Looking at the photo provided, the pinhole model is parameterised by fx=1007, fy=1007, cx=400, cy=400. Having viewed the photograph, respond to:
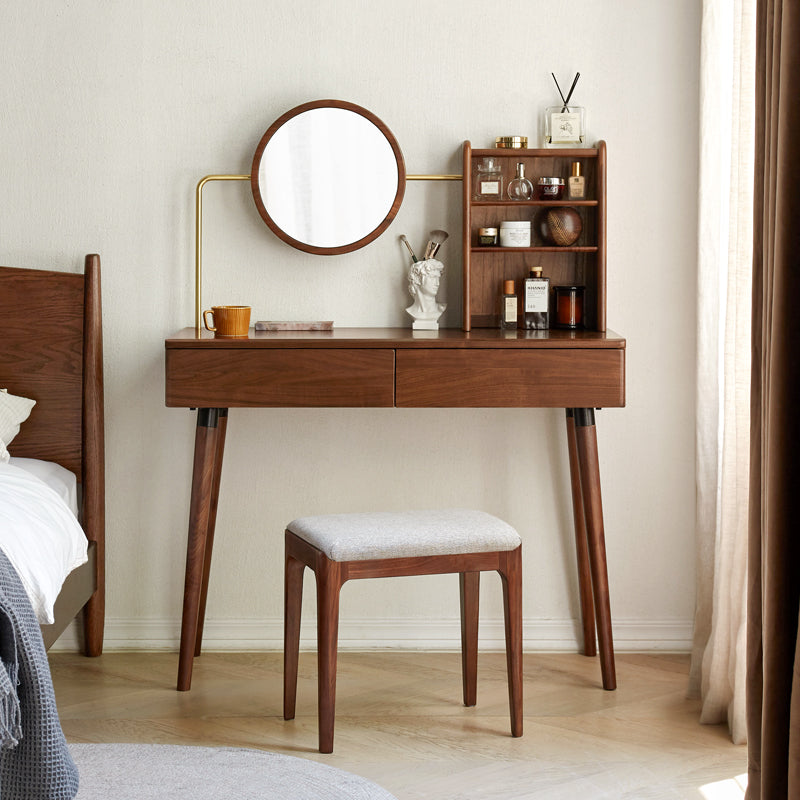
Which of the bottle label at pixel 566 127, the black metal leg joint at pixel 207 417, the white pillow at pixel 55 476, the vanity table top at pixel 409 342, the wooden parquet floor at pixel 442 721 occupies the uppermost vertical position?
the bottle label at pixel 566 127

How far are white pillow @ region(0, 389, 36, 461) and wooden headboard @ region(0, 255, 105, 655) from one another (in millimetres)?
55

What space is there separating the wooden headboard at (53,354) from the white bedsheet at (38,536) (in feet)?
0.76

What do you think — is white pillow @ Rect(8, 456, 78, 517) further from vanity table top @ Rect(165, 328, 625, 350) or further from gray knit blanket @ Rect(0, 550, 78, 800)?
gray knit blanket @ Rect(0, 550, 78, 800)

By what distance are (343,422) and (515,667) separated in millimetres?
951

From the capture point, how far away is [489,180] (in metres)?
2.84

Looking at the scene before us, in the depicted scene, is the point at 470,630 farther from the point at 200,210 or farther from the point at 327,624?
the point at 200,210

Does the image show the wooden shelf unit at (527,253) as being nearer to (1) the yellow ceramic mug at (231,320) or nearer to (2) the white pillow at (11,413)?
(1) the yellow ceramic mug at (231,320)

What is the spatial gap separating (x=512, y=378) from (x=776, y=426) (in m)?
0.95

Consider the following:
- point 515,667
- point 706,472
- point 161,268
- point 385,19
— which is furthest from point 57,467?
point 706,472

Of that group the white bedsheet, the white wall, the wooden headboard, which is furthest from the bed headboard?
the white bedsheet

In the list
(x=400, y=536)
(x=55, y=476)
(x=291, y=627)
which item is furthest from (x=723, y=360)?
(x=55, y=476)

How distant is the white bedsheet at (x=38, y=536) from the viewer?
1.98m

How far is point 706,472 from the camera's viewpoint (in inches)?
105

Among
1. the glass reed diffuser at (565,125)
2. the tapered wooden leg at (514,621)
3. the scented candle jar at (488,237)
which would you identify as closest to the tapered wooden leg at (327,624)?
the tapered wooden leg at (514,621)
